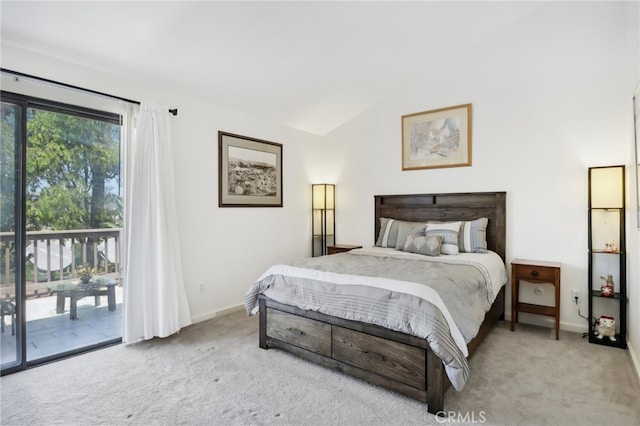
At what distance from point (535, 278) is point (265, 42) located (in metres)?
3.30

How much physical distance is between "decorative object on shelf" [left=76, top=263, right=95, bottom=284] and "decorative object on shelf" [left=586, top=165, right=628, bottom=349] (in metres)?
4.41

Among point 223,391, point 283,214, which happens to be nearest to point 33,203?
point 223,391

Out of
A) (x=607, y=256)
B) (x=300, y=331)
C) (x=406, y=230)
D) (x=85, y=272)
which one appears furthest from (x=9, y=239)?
(x=607, y=256)

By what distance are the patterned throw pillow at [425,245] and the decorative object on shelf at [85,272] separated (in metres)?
2.99

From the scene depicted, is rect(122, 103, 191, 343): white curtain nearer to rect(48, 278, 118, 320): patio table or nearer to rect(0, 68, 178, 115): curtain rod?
rect(0, 68, 178, 115): curtain rod

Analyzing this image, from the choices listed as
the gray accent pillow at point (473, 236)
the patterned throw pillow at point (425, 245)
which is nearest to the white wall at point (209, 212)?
the patterned throw pillow at point (425, 245)

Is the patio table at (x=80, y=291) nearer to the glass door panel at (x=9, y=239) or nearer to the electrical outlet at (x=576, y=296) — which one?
the glass door panel at (x=9, y=239)

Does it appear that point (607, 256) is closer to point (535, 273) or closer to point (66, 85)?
point (535, 273)

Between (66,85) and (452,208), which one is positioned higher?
(66,85)

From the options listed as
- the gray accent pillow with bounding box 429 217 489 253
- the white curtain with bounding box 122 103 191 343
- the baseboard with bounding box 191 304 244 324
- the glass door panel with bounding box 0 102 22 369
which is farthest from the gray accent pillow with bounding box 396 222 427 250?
the glass door panel with bounding box 0 102 22 369

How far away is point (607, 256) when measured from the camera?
10.5 feet

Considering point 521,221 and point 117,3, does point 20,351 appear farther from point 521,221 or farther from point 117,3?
point 521,221

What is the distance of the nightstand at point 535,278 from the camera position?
10.3 ft

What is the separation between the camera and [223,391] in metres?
2.21
